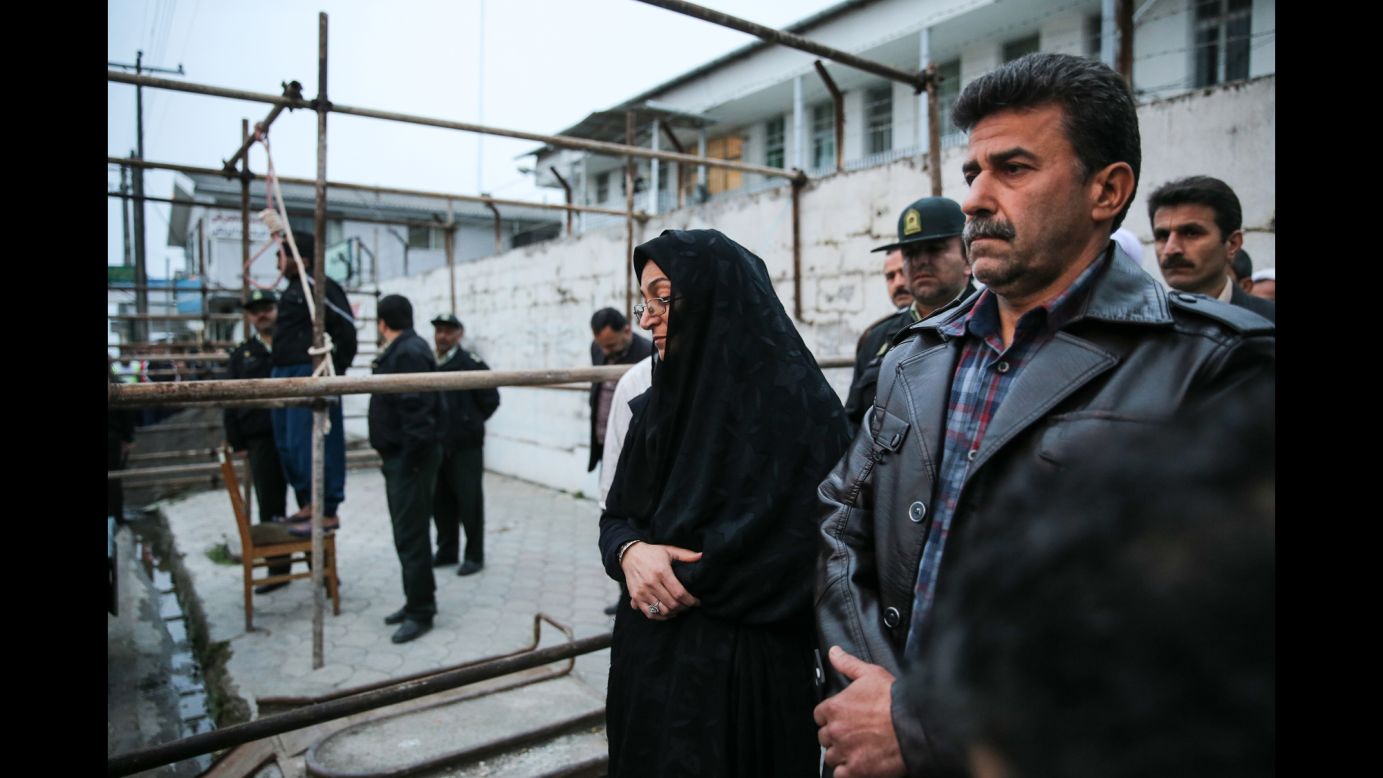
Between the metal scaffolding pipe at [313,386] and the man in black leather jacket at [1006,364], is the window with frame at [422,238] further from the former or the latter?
the man in black leather jacket at [1006,364]

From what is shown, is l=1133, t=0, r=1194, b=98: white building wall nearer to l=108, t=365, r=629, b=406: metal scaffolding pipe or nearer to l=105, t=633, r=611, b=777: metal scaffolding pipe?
l=108, t=365, r=629, b=406: metal scaffolding pipe

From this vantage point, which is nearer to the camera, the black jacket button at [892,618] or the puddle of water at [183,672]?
the black jacket button at [892,618]

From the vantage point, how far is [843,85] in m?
17.1

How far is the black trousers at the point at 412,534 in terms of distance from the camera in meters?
4.26

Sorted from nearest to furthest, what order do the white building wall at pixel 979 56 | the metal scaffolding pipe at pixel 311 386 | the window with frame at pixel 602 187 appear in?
1. the metal scaffolding pipe at pixel 311 386
2. the white building wall at pixel 979 56
3. the window with frame at pixel 602 187

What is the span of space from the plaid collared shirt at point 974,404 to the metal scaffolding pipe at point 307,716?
4.44 ft

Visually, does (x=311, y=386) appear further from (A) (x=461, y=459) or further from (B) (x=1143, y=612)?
(A) (x=461, y=459)

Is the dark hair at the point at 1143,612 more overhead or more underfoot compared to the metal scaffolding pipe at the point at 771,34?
more underfoot

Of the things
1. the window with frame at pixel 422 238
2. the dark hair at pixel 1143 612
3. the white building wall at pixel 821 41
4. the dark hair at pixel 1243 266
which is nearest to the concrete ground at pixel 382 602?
the dark hair at pixel 1243 266

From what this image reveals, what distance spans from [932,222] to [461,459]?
12.3ft

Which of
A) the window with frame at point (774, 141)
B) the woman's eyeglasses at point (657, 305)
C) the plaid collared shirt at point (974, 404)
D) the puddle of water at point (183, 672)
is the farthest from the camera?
the window with frame at point (774, 141)

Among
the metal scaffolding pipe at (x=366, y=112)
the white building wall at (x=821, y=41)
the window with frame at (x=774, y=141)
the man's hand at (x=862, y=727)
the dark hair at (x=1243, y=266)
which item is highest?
the white building wall at (x=821, y=41)
